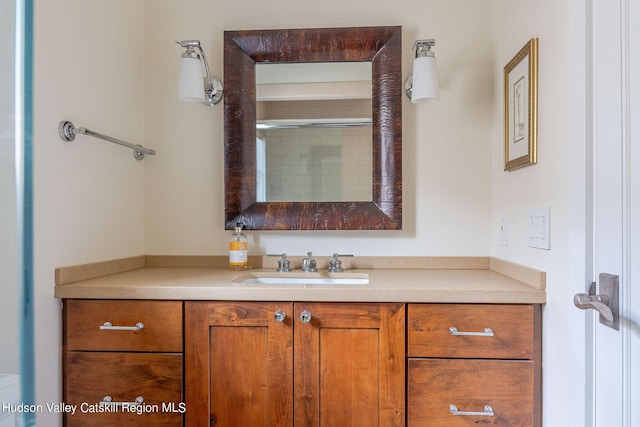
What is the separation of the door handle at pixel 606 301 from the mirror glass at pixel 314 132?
3.10 feet

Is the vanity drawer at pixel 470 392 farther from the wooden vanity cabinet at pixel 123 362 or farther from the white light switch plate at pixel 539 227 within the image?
the wooden vanity cabinet at pixel 123 362

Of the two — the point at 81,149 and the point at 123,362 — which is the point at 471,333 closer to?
the point at 123,362

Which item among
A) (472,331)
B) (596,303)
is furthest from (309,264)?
(596,303)

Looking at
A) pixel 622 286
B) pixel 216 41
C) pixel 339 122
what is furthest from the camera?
pixel 216 41

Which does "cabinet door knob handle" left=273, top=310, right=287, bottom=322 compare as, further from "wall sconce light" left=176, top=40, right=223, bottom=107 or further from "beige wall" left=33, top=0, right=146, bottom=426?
"wall sconce light" left=176, top=40, right=223, bottom=107

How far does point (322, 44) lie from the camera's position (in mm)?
1684

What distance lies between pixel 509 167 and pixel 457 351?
0.70 m

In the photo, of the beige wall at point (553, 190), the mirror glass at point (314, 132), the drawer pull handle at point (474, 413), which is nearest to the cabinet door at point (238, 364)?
the drawer pull handle at point (474, 413)

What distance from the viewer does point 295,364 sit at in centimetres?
122

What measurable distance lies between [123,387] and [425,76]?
1.53 m

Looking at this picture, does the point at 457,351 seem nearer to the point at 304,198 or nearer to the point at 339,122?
the point at 304,198

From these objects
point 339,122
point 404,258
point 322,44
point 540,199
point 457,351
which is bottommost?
point 457,351

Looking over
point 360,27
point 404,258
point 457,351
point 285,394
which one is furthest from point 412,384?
point 360,27

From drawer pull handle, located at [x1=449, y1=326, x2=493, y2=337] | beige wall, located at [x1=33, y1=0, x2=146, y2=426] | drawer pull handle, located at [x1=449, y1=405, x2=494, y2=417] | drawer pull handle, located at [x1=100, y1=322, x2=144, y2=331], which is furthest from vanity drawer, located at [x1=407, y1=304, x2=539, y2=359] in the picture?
beige wall, located at [x1=33, y1=0, x2=146, y2=426]
